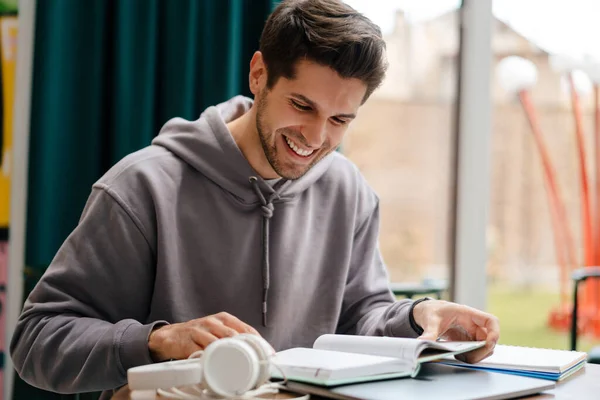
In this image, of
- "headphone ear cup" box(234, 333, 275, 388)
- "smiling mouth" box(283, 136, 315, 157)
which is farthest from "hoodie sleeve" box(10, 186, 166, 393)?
"smiling mouth" box(283, 136, 315, 157)

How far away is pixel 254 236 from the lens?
4.62ft

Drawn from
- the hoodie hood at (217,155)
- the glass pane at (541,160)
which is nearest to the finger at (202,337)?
the hoodie hood at (217,155)

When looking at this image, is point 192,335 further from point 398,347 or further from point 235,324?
point 398,347

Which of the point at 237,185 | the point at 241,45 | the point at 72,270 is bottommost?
the point at 72,270

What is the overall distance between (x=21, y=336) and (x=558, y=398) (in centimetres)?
82

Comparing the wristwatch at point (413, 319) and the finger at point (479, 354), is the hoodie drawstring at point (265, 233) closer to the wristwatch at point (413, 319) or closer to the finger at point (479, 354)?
the wristwatch at point (413, 319)

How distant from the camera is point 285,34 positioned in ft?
4.46

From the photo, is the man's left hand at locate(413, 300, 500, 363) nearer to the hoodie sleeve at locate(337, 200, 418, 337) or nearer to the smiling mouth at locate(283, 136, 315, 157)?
the hoodie sleeve at locate(337, 200, 418, 337)

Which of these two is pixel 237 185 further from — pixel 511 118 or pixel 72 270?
pixel 511 118

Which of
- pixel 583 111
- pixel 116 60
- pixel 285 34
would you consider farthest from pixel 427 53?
pixel 285 34

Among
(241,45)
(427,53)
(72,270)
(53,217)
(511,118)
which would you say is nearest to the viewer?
(72,270)

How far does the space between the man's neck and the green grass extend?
3328mm

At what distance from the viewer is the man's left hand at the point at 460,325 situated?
1.11 m

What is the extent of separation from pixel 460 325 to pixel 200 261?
0.48 meters
